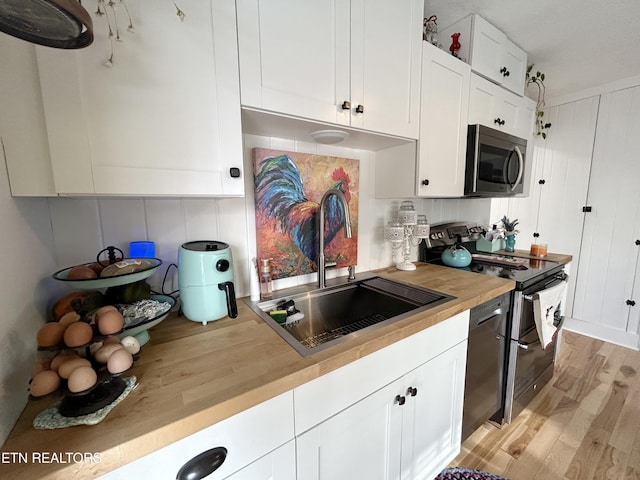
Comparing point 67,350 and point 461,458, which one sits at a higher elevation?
point 67,350

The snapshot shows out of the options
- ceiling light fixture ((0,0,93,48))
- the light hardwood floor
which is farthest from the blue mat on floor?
ceiling light fixture ((0,0,93,48))

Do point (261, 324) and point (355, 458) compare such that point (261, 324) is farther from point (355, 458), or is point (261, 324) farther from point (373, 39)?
point (373, 39)

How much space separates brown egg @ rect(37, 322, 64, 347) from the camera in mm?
560

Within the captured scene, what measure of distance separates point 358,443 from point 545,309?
4.66 feet

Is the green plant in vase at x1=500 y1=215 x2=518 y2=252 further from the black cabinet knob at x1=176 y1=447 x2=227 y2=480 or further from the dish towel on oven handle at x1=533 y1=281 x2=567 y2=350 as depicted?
the black cabinet knob at x1=176 y1=447 x2=227 y2=480

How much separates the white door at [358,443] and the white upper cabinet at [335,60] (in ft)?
3.45

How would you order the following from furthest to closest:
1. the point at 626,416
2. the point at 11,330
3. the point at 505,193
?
the point at 505,193 < the point at 626,416 < the point at 11,330

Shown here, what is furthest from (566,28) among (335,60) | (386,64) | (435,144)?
(335,60)

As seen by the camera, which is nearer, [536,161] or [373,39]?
[373,39]

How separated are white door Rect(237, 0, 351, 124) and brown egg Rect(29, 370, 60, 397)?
871 millimetres

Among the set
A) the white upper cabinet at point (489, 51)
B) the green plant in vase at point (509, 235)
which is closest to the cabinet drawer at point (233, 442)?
the white upper cabinet at point (489, 51)

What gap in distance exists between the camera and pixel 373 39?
3.66 ft

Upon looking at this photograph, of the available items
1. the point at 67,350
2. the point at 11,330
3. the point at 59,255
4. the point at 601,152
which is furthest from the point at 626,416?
the point at 59,255

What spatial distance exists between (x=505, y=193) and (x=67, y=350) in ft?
7.55
